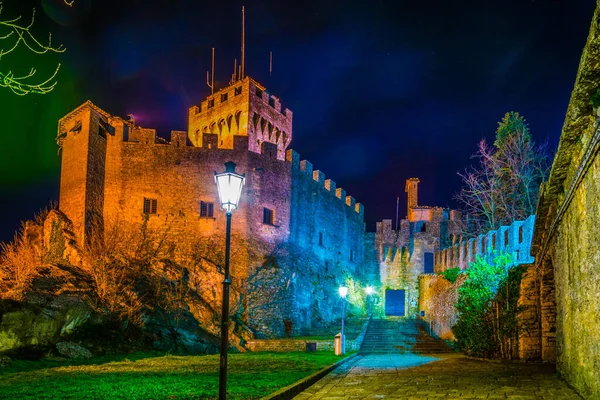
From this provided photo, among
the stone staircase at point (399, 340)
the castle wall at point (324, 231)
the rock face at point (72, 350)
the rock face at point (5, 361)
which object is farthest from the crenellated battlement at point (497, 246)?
the rock face at point (5, 361)

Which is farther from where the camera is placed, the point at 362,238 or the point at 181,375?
the point at 362,238

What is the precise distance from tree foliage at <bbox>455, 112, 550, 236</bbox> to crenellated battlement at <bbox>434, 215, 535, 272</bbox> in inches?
88.2

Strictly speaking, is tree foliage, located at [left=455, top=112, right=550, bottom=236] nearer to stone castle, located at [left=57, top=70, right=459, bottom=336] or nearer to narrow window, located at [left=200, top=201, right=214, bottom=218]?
stone castle, located at [left=57, top=70, right=459, bottom=336]

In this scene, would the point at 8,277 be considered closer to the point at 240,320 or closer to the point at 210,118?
the point at 240,320

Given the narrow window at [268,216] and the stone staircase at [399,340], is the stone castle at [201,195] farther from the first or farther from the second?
the stone staircase at [399,340]

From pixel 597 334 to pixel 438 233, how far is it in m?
35.0

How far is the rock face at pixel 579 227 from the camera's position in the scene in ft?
19.4

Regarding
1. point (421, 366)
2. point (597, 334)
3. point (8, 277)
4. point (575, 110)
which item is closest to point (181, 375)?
point (421, 366)

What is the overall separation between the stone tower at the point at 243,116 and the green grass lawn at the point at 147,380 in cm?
2129

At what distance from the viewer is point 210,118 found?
36.5 metres

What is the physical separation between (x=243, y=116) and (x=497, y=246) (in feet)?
59.0

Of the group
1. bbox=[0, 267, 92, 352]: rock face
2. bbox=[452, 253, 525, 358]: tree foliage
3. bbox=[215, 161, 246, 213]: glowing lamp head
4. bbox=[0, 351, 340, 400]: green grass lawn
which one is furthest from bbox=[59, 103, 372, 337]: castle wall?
bbox=[215, 161, 246, 213]: glowing lamp head

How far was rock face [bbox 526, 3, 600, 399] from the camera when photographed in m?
5.91

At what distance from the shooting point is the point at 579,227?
7.34m
